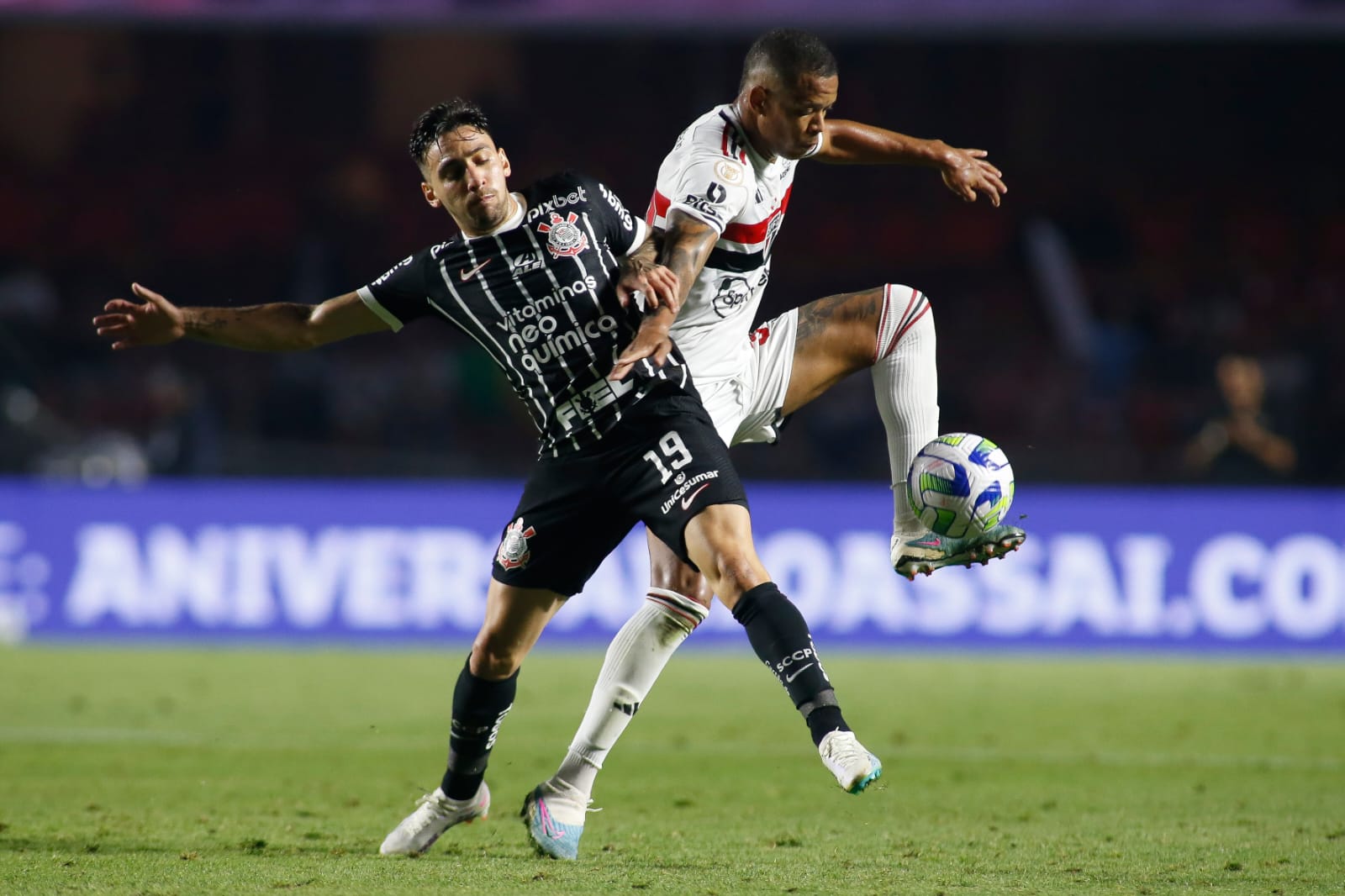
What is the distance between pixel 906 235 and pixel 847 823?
14.1m

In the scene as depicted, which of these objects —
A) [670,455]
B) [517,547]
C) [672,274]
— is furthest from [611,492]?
[672,274]

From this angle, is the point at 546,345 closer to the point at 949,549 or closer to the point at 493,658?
the point at 493,658

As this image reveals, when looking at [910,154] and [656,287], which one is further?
[910,154]

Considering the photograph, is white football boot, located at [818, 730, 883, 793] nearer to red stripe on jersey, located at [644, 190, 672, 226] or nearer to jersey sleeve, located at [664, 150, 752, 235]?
jersey sleeve, located at [664, 150, 752, 235]

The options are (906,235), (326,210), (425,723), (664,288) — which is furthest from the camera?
(906,235)

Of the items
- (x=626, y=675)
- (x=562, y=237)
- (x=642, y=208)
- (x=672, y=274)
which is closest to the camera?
(x=672, y=274)

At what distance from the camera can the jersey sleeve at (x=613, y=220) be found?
17.2 ft

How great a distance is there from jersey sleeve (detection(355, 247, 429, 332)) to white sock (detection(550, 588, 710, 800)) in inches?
50.0

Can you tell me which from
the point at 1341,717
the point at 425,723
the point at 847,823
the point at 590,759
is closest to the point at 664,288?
the point at 590,759

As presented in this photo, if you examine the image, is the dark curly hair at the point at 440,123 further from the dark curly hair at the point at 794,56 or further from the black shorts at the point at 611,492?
the black shorts at the point at 611,492

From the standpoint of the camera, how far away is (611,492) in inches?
199

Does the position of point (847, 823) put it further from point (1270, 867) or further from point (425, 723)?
point (425, 723)

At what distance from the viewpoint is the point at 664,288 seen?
4.73 m

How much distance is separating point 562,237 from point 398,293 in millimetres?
570
